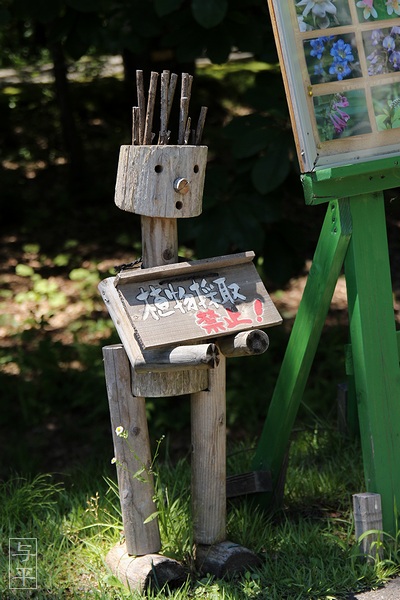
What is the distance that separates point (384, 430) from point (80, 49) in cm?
252

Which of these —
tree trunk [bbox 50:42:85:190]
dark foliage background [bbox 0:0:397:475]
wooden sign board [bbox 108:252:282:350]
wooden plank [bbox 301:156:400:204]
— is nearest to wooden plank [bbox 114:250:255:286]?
wooden sign board [bbox 108:252:282:350]

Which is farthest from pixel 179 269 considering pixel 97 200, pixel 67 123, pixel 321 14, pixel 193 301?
pixel 97 200

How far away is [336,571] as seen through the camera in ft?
9.56

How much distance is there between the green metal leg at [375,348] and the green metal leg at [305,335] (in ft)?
0.17

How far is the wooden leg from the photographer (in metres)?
2.87

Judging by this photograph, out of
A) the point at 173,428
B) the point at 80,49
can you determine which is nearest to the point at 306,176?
the point at 80,49

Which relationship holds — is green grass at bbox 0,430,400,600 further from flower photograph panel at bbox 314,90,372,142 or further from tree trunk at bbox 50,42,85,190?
tree trunk at bbox 50,42,85,190

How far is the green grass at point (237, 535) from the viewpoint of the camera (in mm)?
2854

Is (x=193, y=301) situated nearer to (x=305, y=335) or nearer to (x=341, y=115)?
(x=305, y=335)

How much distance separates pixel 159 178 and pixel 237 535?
1356mm

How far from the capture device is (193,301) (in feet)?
9.03

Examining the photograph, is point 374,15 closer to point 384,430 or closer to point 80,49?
point 384,430

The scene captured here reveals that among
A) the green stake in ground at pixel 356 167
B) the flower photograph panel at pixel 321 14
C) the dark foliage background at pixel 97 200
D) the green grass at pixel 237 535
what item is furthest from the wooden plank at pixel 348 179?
the green grass at pixel 237 535

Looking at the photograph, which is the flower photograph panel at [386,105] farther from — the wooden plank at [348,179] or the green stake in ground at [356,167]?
the wooden plank at [348,179]
